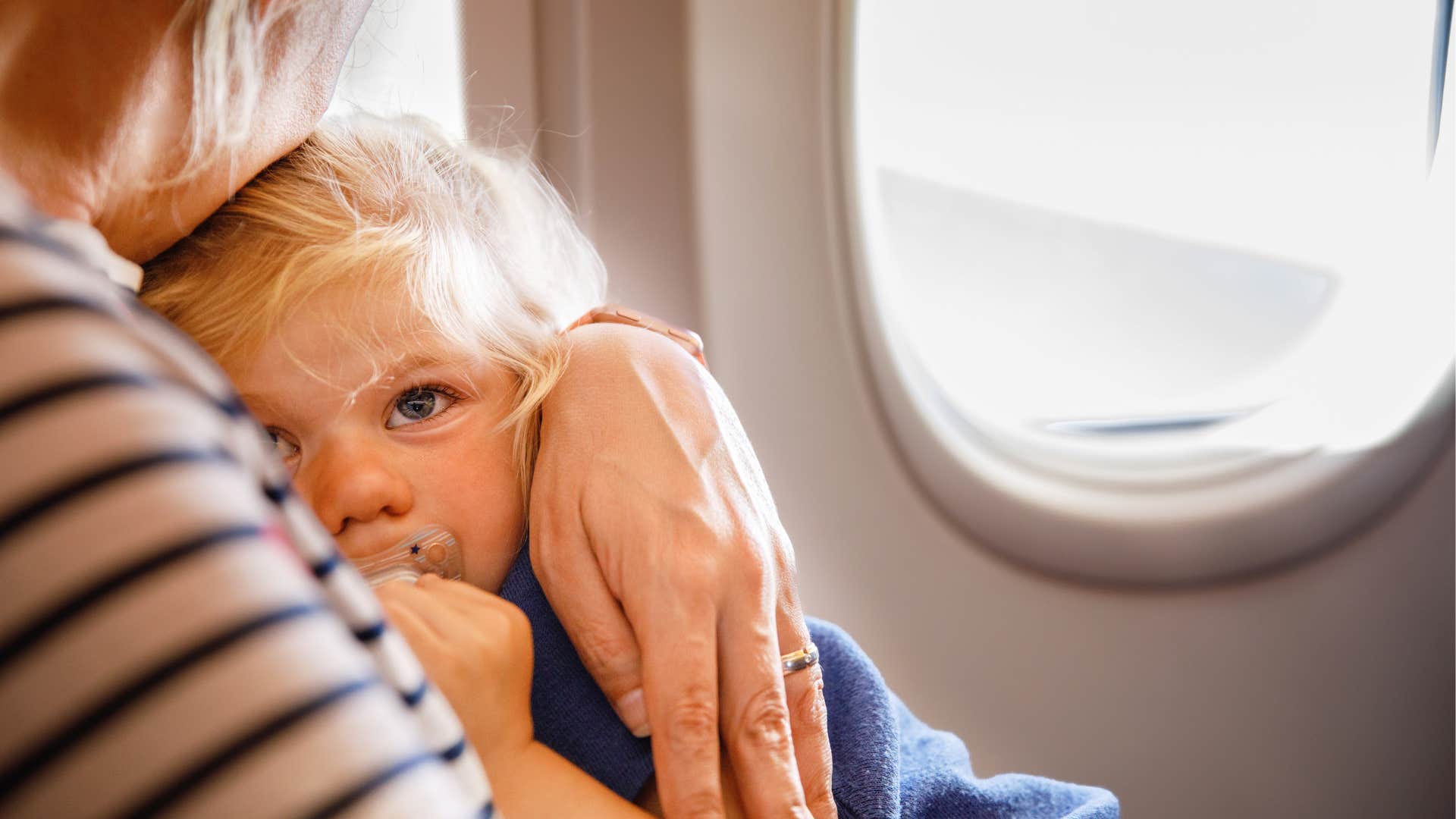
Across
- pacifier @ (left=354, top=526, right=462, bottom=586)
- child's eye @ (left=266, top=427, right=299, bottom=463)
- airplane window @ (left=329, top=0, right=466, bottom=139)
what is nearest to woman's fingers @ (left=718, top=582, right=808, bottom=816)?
pacifier @ (left=354, top=526, right=462, bottom=586)

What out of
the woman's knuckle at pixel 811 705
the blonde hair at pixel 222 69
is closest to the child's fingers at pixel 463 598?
the woman's knuckle at pixel 811 705

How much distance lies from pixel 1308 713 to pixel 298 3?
1393 mm

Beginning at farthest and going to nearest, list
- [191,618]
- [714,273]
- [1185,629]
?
1. [1185,629]
2. [714,273]
3. [191,618]

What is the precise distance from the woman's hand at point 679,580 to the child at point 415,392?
63mm

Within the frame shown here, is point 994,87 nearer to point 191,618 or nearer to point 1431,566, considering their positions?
point 1431,566

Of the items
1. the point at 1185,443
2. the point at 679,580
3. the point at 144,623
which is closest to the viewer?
the point at 144,623

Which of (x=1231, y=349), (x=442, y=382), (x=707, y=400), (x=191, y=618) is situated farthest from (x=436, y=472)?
(x=1231, y=349)

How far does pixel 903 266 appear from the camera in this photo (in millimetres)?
1315

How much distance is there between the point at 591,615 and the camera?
0.68 meters

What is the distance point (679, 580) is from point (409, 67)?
71 centimetres

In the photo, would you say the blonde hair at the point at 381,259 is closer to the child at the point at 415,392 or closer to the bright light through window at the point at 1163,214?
the child at the point at 415,392

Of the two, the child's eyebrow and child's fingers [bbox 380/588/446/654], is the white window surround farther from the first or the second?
child's fingers [bbox 380/588/446/654]

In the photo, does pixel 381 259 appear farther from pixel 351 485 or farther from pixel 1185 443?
pixel 1185 443

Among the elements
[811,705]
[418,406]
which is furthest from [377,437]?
[811,705]
